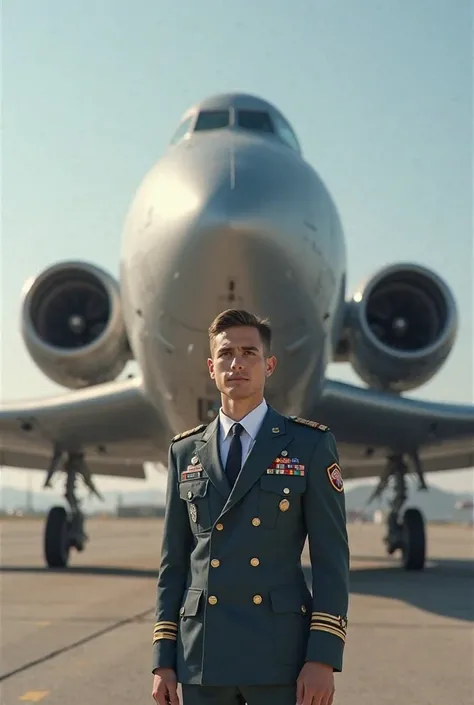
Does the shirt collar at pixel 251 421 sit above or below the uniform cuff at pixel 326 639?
above

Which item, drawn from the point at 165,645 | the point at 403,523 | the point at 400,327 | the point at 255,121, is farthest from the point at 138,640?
the point at 403,523

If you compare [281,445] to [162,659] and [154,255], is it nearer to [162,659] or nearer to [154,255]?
[162,659]

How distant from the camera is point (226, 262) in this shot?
7531mm

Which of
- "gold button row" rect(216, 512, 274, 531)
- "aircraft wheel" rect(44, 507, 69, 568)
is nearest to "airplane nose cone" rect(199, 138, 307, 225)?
"gold button row" rect(216, 512, 274, 531)

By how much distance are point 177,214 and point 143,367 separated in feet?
7.45

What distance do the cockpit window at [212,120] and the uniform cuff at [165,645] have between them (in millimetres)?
8071

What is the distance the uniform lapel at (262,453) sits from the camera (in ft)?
7.82

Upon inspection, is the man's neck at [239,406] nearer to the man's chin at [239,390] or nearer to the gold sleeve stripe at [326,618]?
the man's chin at [239,390]

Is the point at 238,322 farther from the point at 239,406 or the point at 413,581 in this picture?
the point at 413,581

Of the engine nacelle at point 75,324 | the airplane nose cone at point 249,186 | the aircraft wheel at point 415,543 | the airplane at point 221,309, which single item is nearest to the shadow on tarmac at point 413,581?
the aircraft wheel at point 415,543


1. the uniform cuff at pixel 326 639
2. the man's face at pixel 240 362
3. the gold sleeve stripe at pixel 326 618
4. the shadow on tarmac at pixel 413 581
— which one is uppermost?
the man's face at pixel 240 362

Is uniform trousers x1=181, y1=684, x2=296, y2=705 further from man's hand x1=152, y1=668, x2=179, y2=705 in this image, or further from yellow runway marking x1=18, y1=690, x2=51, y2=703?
yellow runway marking x1=18, y1=690, x2=51, y2=703

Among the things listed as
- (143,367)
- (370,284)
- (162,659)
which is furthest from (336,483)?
(370,284)

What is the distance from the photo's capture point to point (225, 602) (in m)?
2.33
